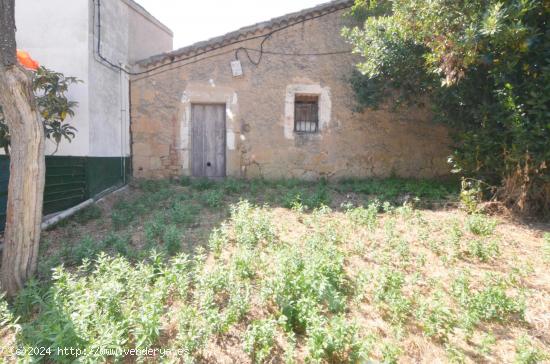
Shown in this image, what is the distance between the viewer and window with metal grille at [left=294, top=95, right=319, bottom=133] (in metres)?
7.60

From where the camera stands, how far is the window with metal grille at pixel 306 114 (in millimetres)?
7598

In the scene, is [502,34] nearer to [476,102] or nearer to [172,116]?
[476,102]

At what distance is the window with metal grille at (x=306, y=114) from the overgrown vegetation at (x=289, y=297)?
11.9 feet

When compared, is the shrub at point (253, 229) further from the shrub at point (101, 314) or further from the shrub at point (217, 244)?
the shrub at point (101, 314)

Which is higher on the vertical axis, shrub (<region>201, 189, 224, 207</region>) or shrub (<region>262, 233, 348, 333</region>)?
shrub (<region>201, 189, 224, 207</region>)

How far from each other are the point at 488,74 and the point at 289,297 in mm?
4513

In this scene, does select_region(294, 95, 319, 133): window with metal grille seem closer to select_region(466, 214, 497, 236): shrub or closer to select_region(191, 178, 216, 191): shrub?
select_region(191, 178, 216, 191): shrub

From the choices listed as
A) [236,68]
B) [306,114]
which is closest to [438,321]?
[306,114]

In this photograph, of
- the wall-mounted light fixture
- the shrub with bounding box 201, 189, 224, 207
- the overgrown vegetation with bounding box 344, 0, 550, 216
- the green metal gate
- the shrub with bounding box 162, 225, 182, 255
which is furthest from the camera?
the wall-mounted light fixture

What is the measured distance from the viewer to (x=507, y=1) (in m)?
4.02

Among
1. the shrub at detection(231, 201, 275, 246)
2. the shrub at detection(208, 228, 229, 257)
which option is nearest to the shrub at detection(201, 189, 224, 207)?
the shrub at detection(231, 201, 275, 246)

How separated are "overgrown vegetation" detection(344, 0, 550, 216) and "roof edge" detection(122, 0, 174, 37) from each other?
201 inches

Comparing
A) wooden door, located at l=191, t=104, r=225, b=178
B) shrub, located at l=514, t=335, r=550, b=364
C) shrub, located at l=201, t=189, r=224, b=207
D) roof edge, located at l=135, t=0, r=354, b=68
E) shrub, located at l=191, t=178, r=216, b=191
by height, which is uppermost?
roof edge, located at l=135, t=0, r=354, b=68

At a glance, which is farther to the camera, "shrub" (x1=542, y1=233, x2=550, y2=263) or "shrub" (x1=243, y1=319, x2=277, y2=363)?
"shrub" (x1=542, y1=233, x2=550, y2=263)
